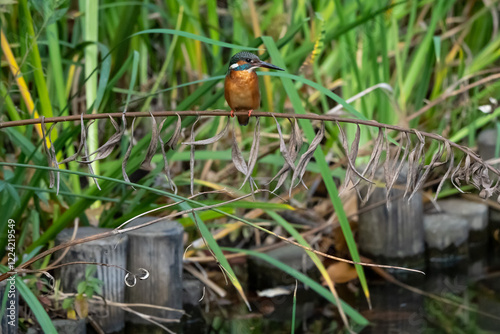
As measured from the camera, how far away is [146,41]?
3.06 m

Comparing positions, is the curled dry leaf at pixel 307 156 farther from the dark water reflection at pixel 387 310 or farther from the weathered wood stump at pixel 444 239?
the weathered wood stump at pixel 444 239

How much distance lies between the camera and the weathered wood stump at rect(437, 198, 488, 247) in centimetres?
322

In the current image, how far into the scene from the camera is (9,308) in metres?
1.76

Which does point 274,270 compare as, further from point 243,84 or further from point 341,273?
point 243,84

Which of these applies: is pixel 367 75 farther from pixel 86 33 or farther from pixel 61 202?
pixel 61 202

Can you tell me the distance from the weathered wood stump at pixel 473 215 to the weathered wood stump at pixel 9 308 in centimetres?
207

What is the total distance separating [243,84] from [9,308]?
32.1 inches

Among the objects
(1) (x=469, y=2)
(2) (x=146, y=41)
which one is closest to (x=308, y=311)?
(2) (x=146, y=41)

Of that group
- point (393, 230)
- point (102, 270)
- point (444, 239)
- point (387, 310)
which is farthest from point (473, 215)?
point (102, 270)

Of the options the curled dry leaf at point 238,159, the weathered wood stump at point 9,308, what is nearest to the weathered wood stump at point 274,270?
the weathered wood stump at point 9,308

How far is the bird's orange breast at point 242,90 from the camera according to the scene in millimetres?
1538

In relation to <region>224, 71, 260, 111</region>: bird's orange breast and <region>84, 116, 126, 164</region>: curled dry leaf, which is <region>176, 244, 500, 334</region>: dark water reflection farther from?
<region>84, 116, 126, 164</region>: curled dry leaf

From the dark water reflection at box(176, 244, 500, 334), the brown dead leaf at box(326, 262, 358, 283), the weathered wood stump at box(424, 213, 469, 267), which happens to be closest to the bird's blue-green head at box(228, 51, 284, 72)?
the dark water reflection at box(176, 244, 500, 334)

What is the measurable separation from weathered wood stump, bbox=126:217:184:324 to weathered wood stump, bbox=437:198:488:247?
1.45 meters
